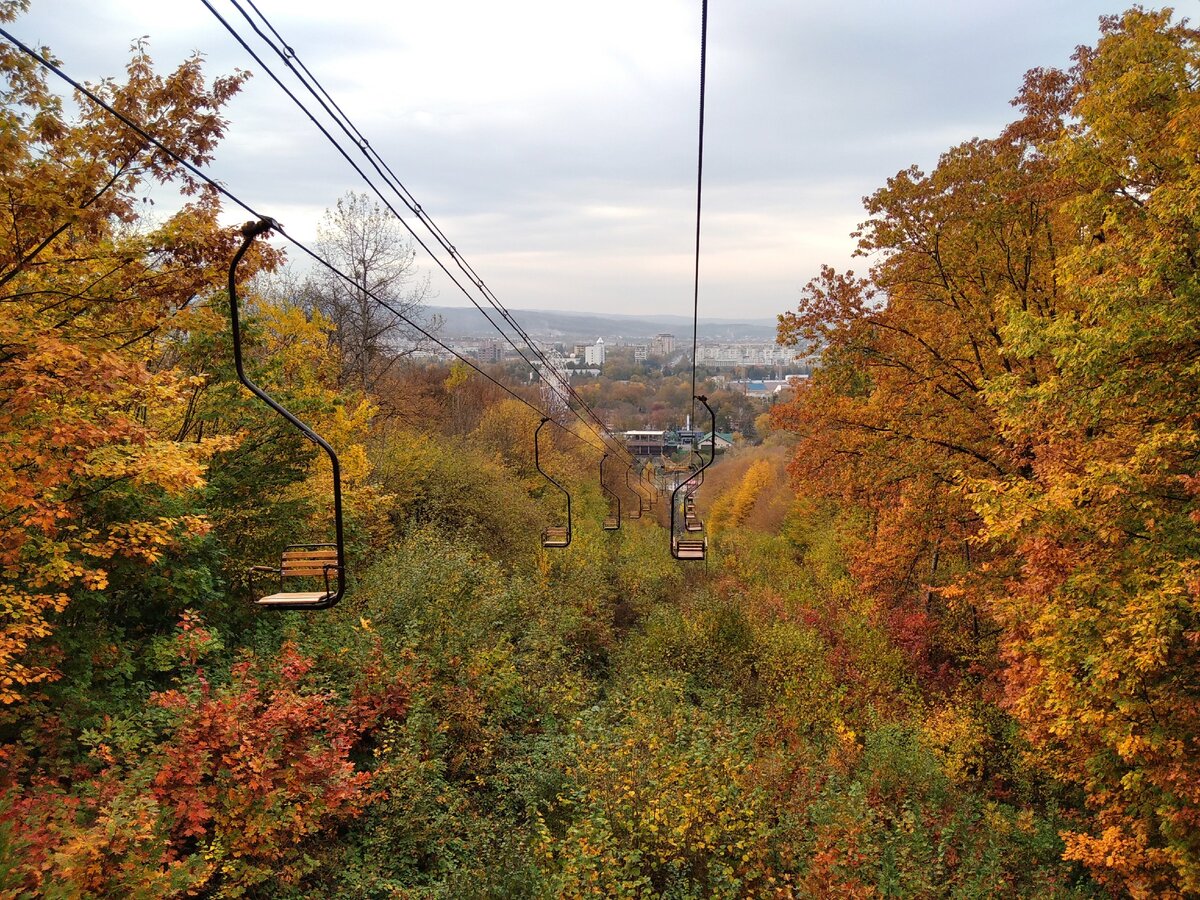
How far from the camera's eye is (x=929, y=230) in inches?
573

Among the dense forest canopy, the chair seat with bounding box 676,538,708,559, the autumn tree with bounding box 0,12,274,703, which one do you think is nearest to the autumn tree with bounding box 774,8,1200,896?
the dense forest canopy

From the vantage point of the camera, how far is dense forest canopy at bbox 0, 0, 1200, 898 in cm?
767

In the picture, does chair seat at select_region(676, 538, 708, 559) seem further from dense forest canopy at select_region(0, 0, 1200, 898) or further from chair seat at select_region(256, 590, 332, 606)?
chair seat at select_region(256, 590, 332, 606)

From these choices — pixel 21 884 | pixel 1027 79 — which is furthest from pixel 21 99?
pixel 1027 79

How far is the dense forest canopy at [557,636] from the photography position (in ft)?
25.2

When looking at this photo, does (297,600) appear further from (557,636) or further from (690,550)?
(557,636)

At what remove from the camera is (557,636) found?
16812 millimetres

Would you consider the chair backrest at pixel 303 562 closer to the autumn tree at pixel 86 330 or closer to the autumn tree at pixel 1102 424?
the autumn tree at pixel 86 330

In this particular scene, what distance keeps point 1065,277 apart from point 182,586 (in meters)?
13.3

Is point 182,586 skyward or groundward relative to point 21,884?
skyward

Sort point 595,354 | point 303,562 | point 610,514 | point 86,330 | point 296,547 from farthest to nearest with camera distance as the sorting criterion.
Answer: point 595,354 < point 610,514 < point 86,330 < point 303,562 < point 296,547

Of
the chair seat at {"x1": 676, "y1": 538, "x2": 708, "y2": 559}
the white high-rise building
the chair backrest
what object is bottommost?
the chair seat at {"x1": 676, "y1": 538, "x2": 708, "y2": 559}

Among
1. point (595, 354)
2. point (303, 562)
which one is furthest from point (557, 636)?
point (595, 354)

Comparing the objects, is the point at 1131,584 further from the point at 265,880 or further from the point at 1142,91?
the point at 265,880
